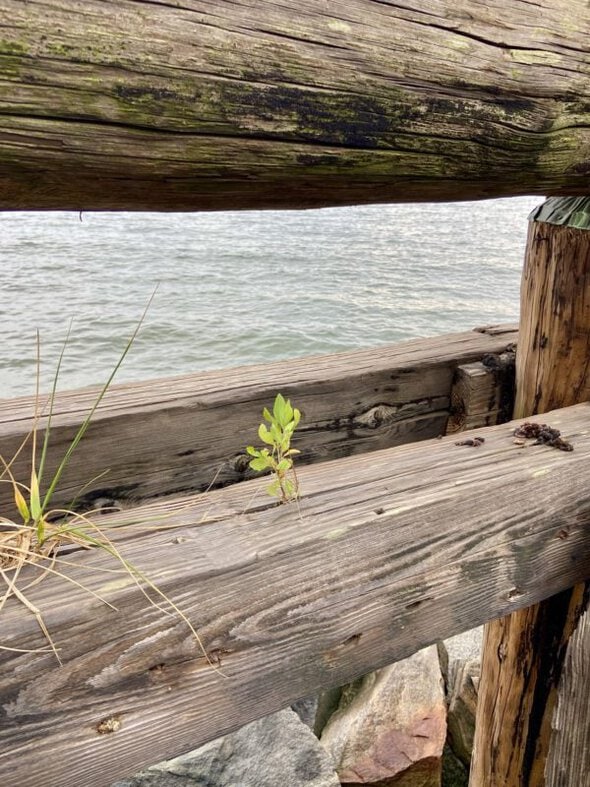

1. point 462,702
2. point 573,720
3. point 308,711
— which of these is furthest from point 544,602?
point 308,711

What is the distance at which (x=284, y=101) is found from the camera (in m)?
1.01

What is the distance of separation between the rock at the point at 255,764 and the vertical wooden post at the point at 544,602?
1.43 m

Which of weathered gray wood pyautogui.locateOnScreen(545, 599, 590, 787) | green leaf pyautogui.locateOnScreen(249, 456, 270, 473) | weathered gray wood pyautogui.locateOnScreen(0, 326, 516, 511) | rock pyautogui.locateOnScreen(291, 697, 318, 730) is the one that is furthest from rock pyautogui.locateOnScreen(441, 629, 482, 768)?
green leaf pyautogui.locateOnScreen(249, 456, 270, 473)

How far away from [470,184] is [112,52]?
68cm

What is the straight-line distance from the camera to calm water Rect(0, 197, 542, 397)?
11.2 m

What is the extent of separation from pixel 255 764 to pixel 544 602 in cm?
229

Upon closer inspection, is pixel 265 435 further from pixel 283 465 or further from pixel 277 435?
pixel 283 465

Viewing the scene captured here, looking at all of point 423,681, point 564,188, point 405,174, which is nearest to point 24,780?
point 405,174

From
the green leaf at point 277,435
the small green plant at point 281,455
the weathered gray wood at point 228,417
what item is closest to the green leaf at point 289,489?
the small green plant at point 281,455

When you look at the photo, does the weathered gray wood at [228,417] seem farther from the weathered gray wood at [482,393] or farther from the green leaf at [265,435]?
the green leaf at [265,435]

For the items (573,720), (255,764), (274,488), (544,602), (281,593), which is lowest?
(255,764)

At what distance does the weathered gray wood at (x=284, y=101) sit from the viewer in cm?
88

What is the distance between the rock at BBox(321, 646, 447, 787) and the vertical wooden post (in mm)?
1572

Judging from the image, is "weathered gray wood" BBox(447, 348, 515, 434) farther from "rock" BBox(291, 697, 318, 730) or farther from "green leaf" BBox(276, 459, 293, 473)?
"rock" BBox(291, 697, 318, 730)
